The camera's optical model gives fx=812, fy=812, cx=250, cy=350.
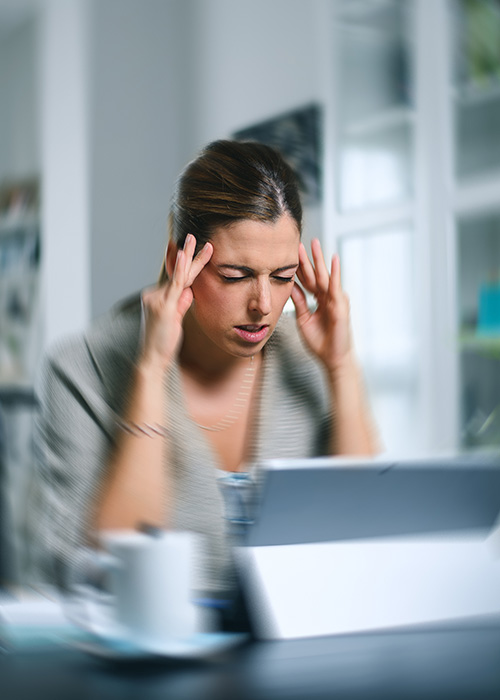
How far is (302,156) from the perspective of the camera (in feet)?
9.74

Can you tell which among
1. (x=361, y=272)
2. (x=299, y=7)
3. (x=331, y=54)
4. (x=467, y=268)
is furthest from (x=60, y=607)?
(x=299, y=7)

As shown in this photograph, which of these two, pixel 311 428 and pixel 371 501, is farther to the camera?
pixel 311 428

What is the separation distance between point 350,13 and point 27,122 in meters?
1.65

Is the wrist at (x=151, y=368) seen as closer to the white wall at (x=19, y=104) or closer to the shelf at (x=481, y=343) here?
the shelf at (x=481, y=343)

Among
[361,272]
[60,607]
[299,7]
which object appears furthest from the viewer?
[299,7]

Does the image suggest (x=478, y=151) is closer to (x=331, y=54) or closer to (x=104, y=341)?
(x=331, y=54)

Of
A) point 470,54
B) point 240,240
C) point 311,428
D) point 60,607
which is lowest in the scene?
point 60,607

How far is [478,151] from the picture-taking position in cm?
243

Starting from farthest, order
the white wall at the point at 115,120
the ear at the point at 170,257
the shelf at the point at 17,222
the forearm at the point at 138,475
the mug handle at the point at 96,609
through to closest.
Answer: the shelf at the point at 17,222, the white wall at the point at 115,120, the ear at the point at 170,257, the forearm at the point at 138,475, the mug handle at the point at 96,609

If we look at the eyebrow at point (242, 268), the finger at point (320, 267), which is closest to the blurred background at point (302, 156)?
the finger at point (320, 267)

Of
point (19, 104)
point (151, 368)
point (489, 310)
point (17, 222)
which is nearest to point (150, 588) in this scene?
point (151, 368)

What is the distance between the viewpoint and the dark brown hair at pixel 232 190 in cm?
102

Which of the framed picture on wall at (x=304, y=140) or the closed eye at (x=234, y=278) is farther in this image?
the framed picture on wall at (x=304, y=140)

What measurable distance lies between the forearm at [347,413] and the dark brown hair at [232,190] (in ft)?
0.76
